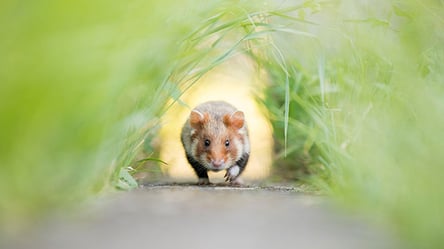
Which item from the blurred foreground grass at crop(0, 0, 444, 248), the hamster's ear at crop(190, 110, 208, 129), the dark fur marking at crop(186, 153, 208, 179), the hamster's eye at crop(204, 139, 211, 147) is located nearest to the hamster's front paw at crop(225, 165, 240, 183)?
the dark fur marking at crop(186, 153, 208, 179)

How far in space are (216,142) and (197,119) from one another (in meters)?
0.27

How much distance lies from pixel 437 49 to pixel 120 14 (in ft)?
6.49

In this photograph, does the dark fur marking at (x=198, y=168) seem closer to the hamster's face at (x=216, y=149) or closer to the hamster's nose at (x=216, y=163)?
the hamster's face at (x=216, y=149)

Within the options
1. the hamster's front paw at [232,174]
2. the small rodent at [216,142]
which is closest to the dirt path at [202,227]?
the small rodent at [216,142]

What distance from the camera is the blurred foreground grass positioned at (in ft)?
7.48

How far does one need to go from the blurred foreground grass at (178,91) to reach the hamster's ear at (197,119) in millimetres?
1233

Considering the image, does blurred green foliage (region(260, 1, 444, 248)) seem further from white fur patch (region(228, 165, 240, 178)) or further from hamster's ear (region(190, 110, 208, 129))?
white fur patch (region(228, 165, 240, 178))

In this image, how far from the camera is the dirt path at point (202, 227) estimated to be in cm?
246

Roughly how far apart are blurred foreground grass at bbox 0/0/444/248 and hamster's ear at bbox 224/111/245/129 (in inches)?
44.0

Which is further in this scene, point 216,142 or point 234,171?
point 234,171

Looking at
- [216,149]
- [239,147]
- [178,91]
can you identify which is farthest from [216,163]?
[178,91]

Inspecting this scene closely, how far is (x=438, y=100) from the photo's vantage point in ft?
9.91

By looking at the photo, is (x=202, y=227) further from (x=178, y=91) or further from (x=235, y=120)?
(x=235, y=120)

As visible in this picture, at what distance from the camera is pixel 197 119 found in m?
6.05
